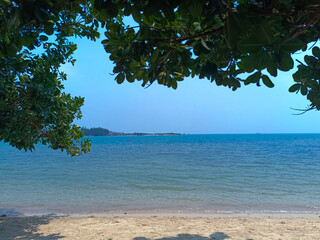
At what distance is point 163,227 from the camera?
5.69m

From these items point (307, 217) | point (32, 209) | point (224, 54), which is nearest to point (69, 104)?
point (224, 54)

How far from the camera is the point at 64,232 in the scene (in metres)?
5.34

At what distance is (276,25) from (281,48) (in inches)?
5.8

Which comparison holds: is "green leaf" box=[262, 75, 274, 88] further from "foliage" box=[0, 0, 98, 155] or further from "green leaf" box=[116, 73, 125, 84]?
"foliage" box=[0, 0, 98, 155]

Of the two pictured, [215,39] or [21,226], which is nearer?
[215,39]

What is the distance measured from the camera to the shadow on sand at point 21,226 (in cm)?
509

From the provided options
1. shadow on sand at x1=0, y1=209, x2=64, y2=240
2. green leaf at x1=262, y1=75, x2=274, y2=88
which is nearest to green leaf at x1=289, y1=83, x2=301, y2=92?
green leaf at x1=262, y1=75, x2=274, y2=88

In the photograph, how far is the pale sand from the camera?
199 inches

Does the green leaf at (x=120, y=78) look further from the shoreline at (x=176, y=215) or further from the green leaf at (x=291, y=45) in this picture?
the shoreline at (x=176, y=215)

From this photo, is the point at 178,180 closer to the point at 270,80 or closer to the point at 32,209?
the point at 32,209

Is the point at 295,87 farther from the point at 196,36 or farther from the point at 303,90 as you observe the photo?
the point at 196,36

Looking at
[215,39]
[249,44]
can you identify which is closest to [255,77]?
[215,39]

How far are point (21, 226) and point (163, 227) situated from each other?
3.16 metres

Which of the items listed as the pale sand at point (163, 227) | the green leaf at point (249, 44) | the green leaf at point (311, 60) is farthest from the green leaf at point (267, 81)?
the pale sand at point (163, 227)
